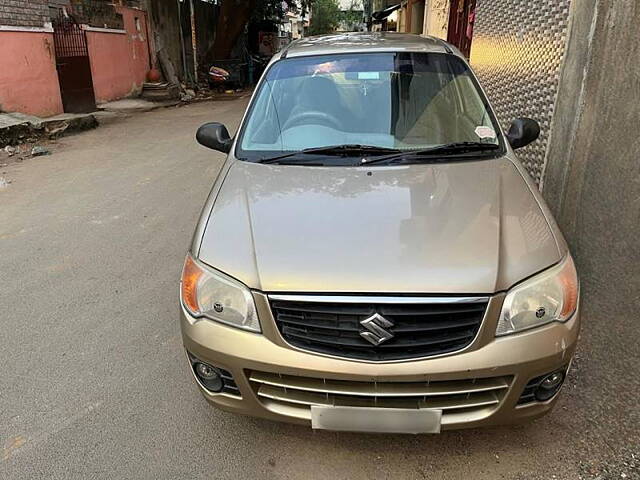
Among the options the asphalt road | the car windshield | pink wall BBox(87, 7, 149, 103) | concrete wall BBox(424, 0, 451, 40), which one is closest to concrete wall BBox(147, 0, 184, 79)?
pink wall BBox(87, 7, 149, 103)

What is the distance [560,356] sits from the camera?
1995 mm

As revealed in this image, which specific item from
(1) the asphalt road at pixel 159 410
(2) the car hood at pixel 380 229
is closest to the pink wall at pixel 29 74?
(1) the asphalt road at pixel 159 410

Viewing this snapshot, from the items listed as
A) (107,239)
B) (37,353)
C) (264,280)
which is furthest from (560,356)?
(107,239)

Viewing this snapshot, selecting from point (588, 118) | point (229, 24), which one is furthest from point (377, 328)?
point (229, 24)

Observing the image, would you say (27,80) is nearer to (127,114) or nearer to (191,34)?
(127,114)

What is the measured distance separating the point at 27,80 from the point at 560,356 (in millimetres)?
11398

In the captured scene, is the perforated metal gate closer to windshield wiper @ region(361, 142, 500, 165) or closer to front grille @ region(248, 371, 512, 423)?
windshield wiper @ region(361, 142, 500, 165)

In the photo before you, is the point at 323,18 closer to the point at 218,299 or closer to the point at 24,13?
the point at 24,13

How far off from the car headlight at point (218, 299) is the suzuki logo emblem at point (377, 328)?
0.44 metres

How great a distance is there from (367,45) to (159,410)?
2.69 metres

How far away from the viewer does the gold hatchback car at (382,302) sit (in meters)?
1.91

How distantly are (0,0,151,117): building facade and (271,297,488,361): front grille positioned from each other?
1028cm

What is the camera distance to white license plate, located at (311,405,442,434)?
197 centimetres

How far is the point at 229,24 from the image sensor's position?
19.5m
